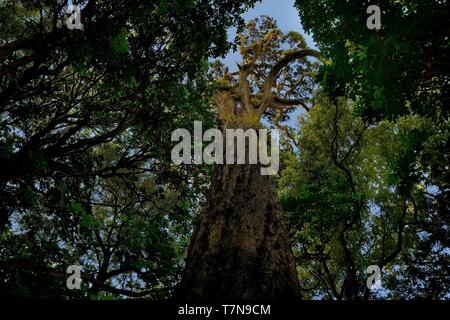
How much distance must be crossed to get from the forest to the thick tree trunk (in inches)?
0.8

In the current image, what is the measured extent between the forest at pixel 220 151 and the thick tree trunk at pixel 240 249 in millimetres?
20

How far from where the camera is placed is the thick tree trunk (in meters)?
3.37

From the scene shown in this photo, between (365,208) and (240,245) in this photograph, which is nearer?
(240,245)

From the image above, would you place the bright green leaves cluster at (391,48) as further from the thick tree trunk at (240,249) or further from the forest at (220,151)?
the thick tree trunk at (240,249)

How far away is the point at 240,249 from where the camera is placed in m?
3.96

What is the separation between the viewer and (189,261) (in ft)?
13.1

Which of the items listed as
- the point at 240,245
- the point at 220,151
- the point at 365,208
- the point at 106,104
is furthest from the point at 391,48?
the point at 365,208

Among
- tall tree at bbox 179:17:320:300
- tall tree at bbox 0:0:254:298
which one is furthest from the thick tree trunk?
tall tree at bbox 0:0:254:298

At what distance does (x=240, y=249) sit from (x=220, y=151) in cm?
322

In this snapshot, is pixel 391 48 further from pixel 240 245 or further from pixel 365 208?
pixel 365 208

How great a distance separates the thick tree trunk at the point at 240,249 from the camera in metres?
3.37

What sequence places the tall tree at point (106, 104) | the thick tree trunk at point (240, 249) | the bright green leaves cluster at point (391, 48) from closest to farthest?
the thick tree trunk at point (240, 249), the bright green leaves cluster at point (391, 48), the tall tree at point (106, 104)

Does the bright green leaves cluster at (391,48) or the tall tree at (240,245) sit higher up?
the bright green leaves cluster at (391,48)

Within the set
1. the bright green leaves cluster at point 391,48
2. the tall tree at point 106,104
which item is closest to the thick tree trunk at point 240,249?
the tall tree at point 106,104
